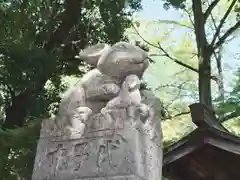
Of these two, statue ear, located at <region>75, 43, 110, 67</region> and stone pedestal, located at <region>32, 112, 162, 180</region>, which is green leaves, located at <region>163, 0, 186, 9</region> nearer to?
statue ear, located at <region>75, 43, 110, 67</region>

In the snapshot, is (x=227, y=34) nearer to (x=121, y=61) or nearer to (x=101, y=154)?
(x=121, y=61)

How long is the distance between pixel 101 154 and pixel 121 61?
813mm

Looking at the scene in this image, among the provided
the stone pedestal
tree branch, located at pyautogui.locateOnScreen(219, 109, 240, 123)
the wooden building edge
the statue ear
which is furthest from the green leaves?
the stone pedestal

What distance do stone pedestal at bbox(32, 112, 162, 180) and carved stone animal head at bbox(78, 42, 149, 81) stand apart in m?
0.48

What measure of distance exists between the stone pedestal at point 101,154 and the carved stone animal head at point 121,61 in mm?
477

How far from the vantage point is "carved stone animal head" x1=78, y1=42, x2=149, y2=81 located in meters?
3.55

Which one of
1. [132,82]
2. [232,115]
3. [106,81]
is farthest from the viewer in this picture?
[232,115]

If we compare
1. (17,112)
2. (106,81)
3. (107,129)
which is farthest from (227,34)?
(107,129)

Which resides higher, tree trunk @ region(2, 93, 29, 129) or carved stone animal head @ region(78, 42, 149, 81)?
tree trunk @ region(2, 93, 29, 129)

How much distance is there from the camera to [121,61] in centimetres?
355

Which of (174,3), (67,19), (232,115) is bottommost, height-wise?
(232,115)

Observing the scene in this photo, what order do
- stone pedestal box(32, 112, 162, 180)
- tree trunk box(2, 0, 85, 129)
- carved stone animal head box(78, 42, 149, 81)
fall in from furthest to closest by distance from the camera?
tree trunk box(2, 0, 85, 129)
carved stone animal head box(78, 42, 149, 81)
stone pedestal box(32, 112, 162, 180)

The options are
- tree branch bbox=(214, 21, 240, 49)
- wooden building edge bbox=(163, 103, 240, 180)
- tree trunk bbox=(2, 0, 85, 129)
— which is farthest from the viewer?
tree branch bbox=(214, 21, 240, 49)

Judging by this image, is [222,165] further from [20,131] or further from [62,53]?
[62,53]
